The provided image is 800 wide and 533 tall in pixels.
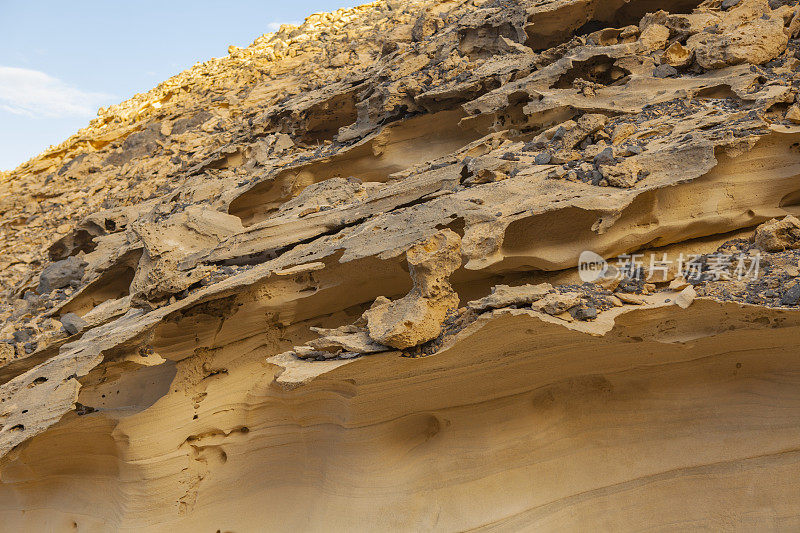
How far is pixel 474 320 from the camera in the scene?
3.85 metres

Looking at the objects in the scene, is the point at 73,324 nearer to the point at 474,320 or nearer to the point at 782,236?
the point at 474,320

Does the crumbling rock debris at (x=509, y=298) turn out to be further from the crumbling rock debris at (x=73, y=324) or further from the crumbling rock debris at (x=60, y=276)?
the crumbling rock debris at (x=60, y=276)

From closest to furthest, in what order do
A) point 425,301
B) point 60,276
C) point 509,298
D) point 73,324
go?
point 509,298, point 425,301, point 73,324, point 60,276

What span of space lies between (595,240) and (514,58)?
3.88m

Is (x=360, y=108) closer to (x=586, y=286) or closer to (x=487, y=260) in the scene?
(x=487, y=260)

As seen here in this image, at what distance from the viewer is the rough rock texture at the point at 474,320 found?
3732mm

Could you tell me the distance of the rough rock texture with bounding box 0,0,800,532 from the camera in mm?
3732

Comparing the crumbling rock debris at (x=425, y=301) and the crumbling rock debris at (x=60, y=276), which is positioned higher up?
the crumbling rock debris at (x=60, y=276)

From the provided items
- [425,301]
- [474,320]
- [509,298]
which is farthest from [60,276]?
[509,298]

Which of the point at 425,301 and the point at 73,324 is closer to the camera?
the point at 425,301

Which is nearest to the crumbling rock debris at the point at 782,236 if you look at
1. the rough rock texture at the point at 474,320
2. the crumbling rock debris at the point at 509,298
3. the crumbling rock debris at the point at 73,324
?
the rough rock texture at the point at 474,320

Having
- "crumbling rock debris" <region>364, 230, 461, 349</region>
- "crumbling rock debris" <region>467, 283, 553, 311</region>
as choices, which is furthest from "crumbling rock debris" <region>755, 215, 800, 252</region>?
"crumbling rock debris" <region>364, 230, 461, 349</region>

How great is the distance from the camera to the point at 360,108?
829cm

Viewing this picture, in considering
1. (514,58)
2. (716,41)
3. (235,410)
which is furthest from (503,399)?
(514,58)
